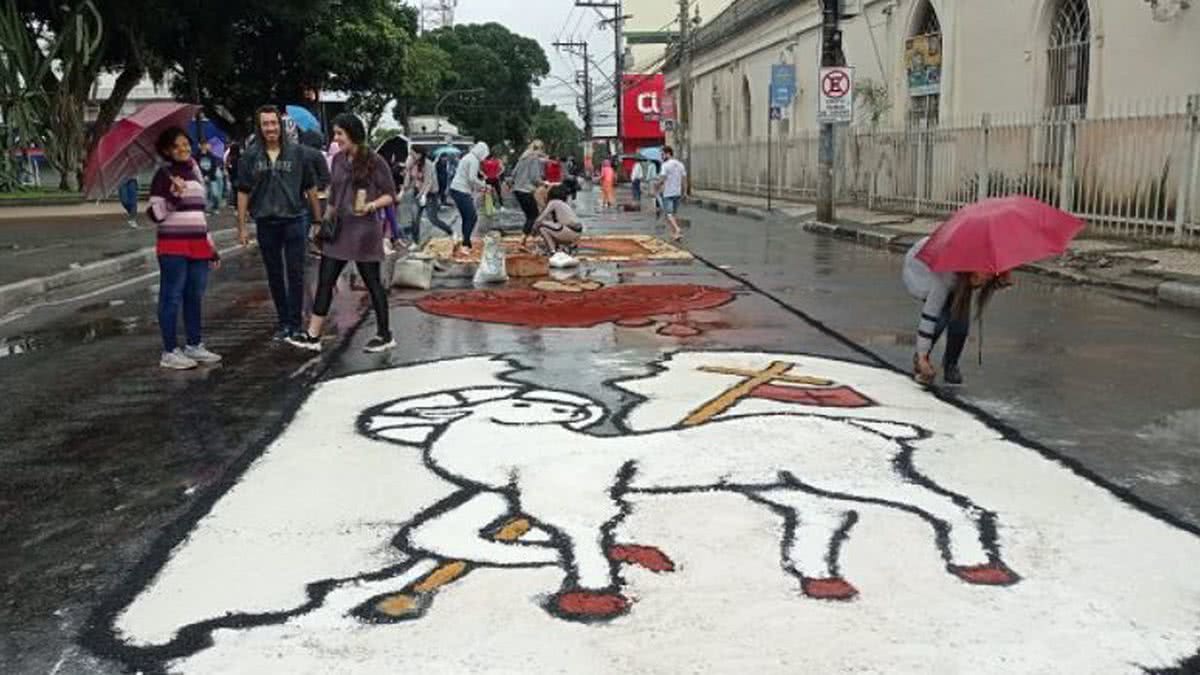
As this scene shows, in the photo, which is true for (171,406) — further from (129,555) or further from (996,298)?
(996,298)

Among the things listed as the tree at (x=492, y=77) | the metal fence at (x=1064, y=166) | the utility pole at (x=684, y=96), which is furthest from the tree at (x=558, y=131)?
the metal fence at (x=1064, y=166)

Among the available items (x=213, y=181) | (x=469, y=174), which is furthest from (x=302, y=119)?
(x=213, y=181)

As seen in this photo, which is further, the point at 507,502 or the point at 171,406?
the point at 171,406

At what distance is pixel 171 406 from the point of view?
6.61 metres

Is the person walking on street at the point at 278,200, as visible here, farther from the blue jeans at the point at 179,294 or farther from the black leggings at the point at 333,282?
the blue jeans at the point at 179,294

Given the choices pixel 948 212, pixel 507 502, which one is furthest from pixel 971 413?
pixel 948 212

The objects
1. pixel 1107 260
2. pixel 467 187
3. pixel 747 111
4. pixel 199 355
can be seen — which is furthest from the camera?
pixel 747 111

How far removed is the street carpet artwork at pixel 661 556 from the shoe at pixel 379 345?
7.26ft

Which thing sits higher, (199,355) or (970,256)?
(970,256)

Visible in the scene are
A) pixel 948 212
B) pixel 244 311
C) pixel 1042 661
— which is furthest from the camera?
pixel 948 212

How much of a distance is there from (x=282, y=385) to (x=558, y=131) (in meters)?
117

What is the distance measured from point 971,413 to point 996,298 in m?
5.41

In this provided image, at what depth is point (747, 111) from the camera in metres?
42.6

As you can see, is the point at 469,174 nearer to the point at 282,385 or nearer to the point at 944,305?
the point at 282,385
